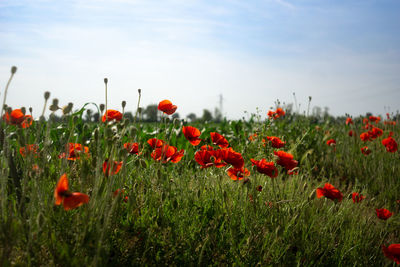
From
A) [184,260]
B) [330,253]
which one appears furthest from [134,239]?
[330,253]

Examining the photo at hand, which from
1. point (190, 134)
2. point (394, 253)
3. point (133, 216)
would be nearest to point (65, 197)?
point (133, 216)

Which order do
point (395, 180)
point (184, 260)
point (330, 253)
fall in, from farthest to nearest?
point (395, 180) → point (330, 253) → point (184, 260)

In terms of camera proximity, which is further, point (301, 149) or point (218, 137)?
point (301, 149)

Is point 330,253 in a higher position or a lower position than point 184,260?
lower

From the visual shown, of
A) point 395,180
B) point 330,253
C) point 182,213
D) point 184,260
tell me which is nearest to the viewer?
point 184,260

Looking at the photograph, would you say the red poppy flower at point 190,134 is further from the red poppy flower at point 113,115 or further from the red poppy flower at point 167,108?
the red poppy flower at point 113,115

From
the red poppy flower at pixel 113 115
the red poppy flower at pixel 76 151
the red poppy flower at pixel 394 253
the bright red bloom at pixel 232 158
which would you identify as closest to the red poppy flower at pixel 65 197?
the red poppy flower at pixel 76 151

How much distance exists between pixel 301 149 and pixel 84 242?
3378 mm

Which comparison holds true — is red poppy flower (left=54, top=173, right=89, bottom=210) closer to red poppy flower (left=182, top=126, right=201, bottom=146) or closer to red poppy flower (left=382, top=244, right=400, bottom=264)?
red poppy flower (left=182, top=126, right=201, bottom=146)

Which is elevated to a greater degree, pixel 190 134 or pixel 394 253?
pixel 190 134

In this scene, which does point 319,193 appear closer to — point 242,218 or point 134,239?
point 242,218

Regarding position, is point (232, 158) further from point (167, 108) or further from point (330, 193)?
point (330, 193)

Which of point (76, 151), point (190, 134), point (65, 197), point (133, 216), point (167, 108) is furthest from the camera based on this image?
point (190, 134)

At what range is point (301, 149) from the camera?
13.5 ft
